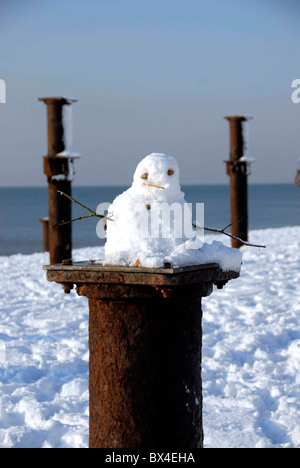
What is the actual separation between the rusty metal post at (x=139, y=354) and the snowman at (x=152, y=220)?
0.35 feet

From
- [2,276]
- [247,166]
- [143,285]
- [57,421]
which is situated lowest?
[57,421]

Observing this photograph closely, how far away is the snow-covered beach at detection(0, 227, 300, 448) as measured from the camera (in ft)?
11.8

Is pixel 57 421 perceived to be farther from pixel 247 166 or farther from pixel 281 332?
pixel 247 166

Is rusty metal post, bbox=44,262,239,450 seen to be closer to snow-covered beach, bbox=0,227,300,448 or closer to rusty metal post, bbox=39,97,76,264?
snow-covered beach, bbox=0,227,300,448

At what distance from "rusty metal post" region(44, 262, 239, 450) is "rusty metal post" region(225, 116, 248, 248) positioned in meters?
6.84

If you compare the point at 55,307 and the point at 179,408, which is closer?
the point at 179,408

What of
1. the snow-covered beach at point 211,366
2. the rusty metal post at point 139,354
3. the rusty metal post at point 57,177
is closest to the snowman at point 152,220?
the rusty metal post at point 139,354

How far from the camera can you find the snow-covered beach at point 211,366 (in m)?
3.59

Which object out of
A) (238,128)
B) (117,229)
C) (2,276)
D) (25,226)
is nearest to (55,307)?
(2,276)

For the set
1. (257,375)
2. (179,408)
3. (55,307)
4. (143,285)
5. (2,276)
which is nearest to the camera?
(143,285)

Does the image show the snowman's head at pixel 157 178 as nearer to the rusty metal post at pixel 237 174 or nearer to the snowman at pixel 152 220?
the snowman at pixel 152 220

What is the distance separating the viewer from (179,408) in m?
2.49

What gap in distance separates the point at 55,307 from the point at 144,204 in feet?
12.9

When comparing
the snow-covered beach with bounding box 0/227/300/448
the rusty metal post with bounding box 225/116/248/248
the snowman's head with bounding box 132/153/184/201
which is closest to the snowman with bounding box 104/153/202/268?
the snowman's head with bounding box 132/153/184/201
